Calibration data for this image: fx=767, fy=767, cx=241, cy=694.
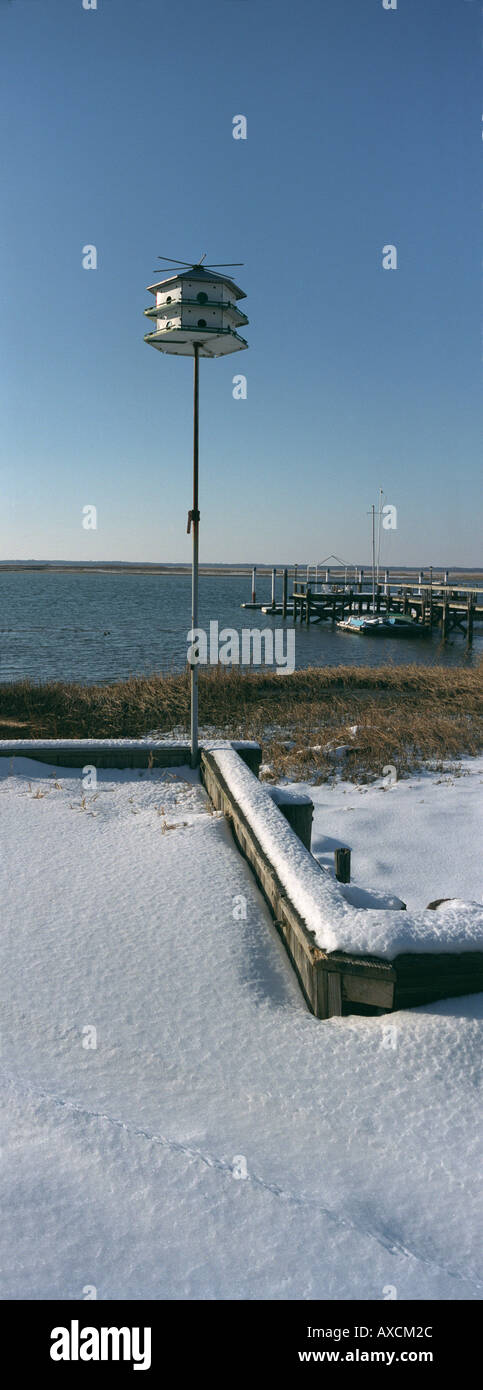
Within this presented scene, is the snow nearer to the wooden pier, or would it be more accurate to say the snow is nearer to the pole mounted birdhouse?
the pole mounted birdhouse

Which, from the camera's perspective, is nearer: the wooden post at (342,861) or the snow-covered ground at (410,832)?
the wooden post at (342,861)

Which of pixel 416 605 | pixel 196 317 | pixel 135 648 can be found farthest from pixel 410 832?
pixel 416 605

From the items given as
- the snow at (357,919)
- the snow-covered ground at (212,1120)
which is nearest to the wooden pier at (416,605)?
the snow at (357,919)

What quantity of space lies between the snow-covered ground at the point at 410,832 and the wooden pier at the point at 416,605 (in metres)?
30.4

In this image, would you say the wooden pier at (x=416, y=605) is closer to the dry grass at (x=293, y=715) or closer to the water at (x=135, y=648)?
the water at (x=135, y=648)

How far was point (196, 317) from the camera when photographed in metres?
6.50

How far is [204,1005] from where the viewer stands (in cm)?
332

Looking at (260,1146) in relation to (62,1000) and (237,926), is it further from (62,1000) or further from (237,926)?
(237,926)

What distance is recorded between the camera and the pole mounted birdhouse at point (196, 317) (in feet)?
21.2

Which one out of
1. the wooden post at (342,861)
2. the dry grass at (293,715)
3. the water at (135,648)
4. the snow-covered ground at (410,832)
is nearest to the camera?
the wooden post at (342,861)

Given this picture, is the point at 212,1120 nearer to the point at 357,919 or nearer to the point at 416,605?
the point at 357,919

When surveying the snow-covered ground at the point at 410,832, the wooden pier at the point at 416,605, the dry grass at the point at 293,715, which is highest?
the wooden pier at the point at 416,605

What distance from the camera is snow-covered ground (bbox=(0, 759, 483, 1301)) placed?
201 centimetres
